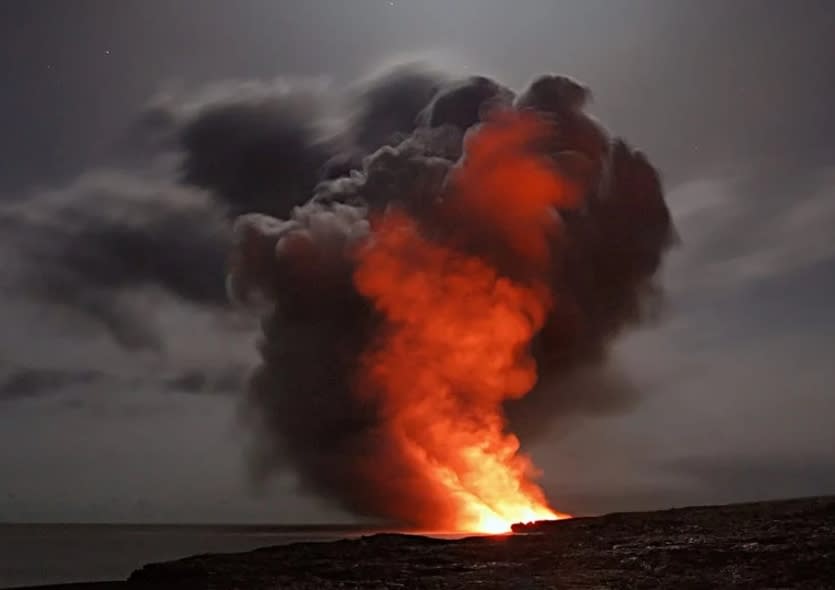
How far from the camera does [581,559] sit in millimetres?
58281

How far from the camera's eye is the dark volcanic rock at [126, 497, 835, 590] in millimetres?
50438

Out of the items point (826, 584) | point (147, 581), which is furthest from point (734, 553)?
point (147, 581)

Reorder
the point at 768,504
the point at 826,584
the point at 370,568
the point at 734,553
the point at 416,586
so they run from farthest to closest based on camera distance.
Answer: the point at 768,504, the point at 370,568, the point at 734,553, the point at 416,586, the point at 826,584

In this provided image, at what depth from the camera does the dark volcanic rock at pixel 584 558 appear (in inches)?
1986

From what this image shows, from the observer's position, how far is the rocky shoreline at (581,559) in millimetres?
50438

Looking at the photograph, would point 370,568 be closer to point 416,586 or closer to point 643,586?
point 416,586

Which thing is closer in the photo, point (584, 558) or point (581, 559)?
point (581, 559)

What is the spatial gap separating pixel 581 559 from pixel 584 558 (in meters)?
0.32

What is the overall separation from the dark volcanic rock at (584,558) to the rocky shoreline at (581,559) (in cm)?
8

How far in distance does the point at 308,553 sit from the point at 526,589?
25.5 meters

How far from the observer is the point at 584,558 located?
5850 centimetres

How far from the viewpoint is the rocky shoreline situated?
165ft

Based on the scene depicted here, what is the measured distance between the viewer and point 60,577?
409 feet

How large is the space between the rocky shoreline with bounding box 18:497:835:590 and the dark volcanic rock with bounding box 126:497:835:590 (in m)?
0.08
